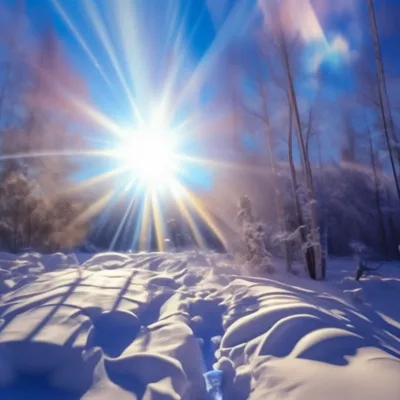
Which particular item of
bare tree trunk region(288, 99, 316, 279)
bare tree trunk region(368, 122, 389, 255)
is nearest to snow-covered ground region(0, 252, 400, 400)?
bare tree trunk region(288, 99, 316, 279)

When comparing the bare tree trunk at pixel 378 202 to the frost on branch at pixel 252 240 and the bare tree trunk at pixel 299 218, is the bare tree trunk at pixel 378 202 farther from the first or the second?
the frost on branch at pixel 252 240

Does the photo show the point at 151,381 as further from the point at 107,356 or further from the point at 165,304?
the point at 165,304

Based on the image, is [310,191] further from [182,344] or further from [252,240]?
[182,344]

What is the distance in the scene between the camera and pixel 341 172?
66.2 feet

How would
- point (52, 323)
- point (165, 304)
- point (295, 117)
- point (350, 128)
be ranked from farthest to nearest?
point (350, 128)
point (295, 117)
point (165, 304)
point (52, 323)

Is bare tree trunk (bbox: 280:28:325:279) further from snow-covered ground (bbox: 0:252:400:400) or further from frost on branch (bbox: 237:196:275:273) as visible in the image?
snow-covered ground (bbox: 0:252:400:400)

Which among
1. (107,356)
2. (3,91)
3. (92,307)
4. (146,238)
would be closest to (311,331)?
→ (107,356)

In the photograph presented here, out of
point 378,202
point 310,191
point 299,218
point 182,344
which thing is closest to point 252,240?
point 299,218

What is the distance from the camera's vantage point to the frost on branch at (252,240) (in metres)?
9.87

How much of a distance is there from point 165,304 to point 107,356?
6.32ft

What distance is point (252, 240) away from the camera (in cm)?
1026

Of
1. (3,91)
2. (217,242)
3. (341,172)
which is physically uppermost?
(3,91)

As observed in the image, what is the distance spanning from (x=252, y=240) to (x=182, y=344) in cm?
695

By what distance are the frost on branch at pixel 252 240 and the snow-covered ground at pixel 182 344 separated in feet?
12.3
